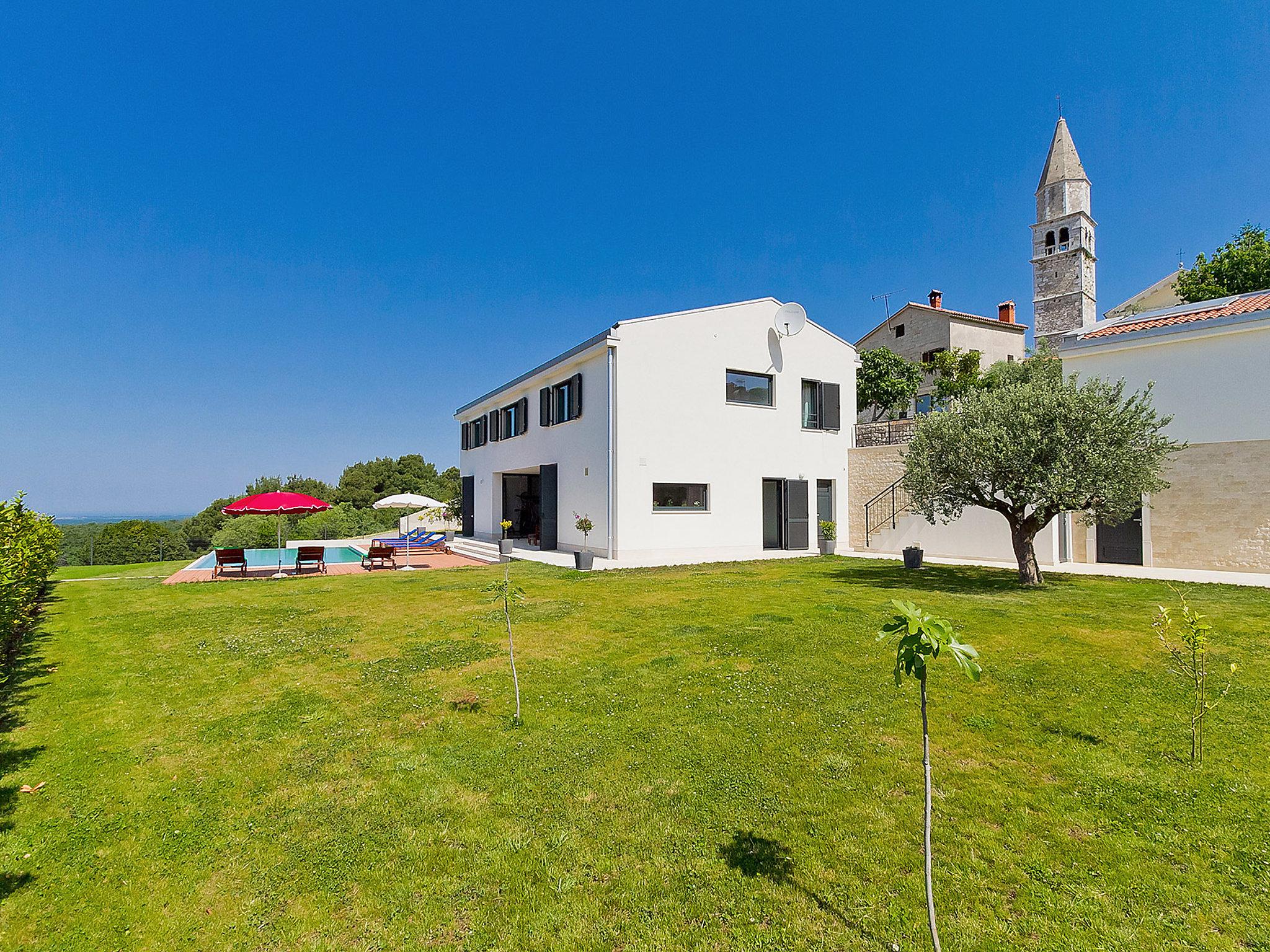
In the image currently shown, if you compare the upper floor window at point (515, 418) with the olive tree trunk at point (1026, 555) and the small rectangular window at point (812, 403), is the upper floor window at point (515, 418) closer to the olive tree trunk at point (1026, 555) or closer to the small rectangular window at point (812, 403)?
the small rectangular window at point (812, 403)

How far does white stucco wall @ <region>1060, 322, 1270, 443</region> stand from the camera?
1275 centimetres

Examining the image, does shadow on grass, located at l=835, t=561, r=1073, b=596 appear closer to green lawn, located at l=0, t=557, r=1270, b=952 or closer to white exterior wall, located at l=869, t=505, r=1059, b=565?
white exterior wall, located at l=869, t=505, r=1059, b=565

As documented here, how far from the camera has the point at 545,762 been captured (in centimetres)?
393

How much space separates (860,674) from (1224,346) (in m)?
15.2

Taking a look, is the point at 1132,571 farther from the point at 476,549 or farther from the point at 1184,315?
Result: the point at 476,549

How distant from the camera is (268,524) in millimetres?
30719

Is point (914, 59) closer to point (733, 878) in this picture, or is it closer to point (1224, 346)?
point (1224, 346)

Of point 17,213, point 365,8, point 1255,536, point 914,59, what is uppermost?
point 914,59

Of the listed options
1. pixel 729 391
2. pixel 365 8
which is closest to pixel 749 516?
pixel 729 391

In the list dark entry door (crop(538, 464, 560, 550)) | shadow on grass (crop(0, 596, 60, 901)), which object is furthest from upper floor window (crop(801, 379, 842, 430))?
shadow on grass (crop(0, 596, 60, 901))

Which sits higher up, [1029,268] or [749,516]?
[1029,268]

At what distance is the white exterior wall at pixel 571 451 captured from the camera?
1614cm

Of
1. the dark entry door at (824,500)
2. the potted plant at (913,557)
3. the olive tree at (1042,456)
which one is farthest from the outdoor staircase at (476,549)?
the olive tree at (1042,456)

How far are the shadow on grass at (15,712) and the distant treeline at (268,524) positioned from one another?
17979 millimetres
